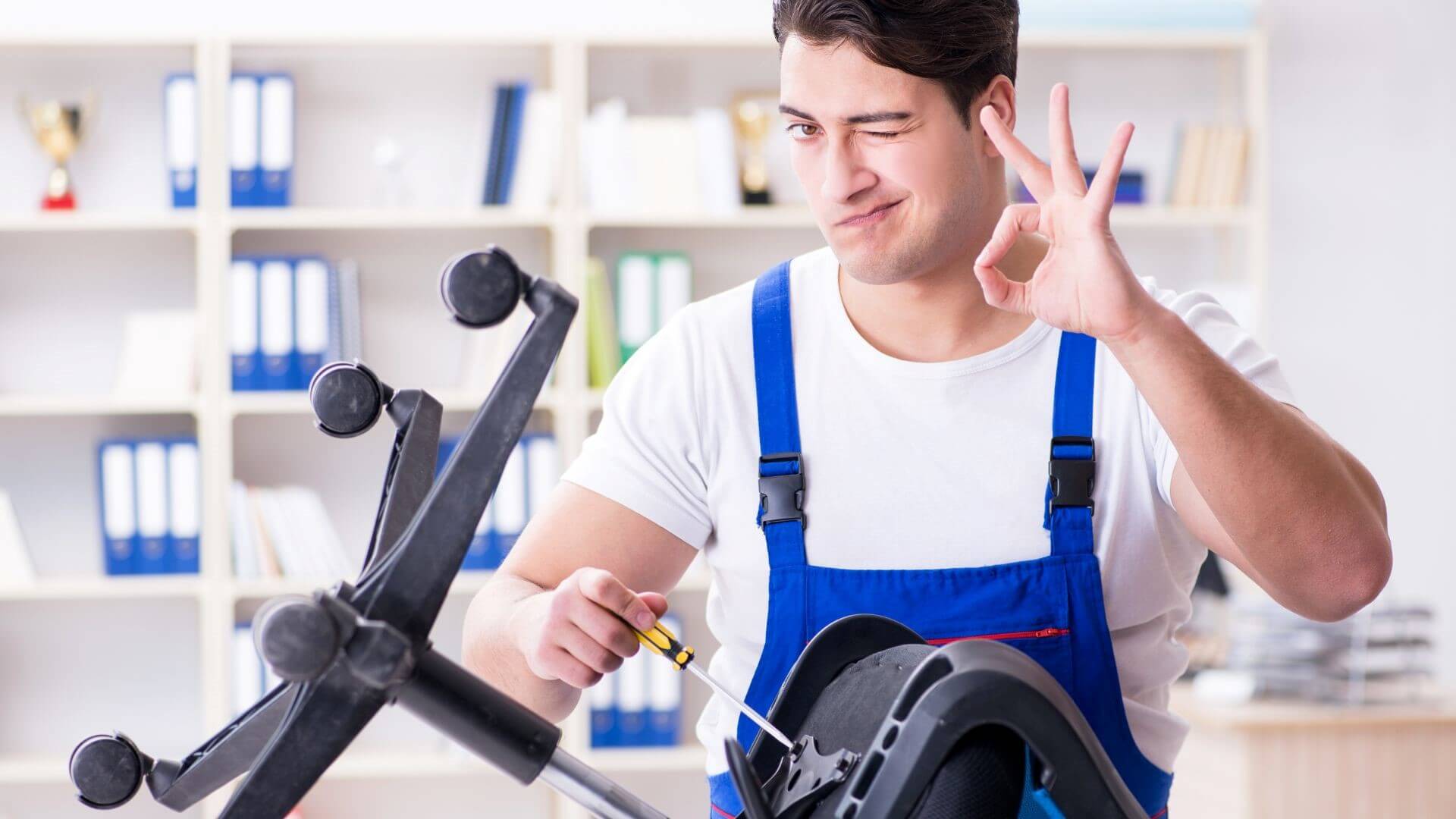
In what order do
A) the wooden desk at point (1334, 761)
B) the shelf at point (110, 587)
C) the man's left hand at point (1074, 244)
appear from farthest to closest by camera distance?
1. the shelf at point (110, 587)
2. the wooden desk at point (1334, 761)
3. the man's left hand at point (1074, 244)

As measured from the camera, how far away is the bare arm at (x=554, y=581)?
3.23 ft

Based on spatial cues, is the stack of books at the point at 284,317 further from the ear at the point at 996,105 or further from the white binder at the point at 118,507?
the ear at the point at 996,105

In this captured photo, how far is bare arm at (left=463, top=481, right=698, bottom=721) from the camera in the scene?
0.98 meters

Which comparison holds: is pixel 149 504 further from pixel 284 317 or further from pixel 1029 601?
pixel 1029 601

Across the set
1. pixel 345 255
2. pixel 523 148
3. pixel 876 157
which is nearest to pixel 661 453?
pixel 876 157

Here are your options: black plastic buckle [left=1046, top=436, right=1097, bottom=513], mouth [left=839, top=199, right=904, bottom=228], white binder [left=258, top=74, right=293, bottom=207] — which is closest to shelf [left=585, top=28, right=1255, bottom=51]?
white binder [left=258, top=74, right=293, bottom=207]

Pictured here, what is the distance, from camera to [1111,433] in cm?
124

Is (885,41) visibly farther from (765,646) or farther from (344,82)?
(344,82)

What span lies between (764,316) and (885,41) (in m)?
0.27

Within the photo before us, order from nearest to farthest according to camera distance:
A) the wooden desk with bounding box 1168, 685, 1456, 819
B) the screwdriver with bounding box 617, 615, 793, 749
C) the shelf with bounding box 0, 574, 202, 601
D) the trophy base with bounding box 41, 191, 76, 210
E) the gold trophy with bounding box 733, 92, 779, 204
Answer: the screwdriver with bounding box 617, 615, 793, 749 < the wooden desk with bounding box 1168, 685, 1456, 819 < the shelf with bounding box 0, 574, 202, 601 < the trophy base with bounding box 41, 191, 76, 210 < the gold trophy with bounding box 733, 92, 779, 204

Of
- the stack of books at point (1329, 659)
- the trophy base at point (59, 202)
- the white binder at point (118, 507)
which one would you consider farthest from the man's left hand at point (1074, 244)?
the trophy base at point (59, 202)

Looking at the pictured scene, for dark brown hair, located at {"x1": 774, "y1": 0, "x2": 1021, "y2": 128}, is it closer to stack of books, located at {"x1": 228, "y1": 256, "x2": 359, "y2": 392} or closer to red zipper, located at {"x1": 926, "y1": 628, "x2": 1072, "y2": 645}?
red zipper, located at {"x1": 926, "y1": 628, "x2": 1072, "y2": 645}

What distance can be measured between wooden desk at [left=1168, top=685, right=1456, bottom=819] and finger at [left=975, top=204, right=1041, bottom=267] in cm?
174

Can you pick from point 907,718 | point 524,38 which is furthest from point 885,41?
point 524,38
